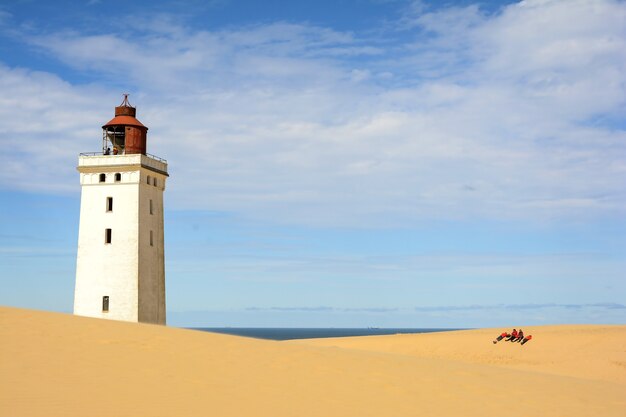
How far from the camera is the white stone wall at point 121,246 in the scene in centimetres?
4428

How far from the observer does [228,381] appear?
52.2ft

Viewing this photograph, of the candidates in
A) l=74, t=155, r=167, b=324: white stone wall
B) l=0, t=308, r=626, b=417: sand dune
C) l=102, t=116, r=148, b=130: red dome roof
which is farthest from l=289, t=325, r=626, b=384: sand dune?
l=102, t=116, r=148, b=130: red dome roof

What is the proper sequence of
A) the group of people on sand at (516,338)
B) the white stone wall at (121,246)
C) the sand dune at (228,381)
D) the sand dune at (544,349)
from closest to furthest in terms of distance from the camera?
1. the sand dune at (228,381)
2. the sand dune at (544,349)
3. the group of people on sand at (516,338)
4. the white stone wall at (121,246)

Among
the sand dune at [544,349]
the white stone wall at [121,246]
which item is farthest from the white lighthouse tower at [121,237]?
the sand dune at [544,349]

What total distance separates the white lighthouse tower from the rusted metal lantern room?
0.08 m

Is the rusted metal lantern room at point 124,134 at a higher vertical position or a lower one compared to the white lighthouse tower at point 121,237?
higher

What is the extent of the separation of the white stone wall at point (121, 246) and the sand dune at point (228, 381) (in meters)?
22.2

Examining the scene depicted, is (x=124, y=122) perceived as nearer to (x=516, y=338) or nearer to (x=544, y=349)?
(x=516, y=338)

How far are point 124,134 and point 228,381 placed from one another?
36213 mm

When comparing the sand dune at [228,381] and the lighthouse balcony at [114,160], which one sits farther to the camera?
the lighthouse balcony at [114,160]

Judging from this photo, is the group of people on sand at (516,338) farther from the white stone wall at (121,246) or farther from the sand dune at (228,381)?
the white stone wall at (121,246)

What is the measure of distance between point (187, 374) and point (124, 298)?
96.8 ft

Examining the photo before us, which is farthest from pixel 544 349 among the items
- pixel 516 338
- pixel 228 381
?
pixel 228 381

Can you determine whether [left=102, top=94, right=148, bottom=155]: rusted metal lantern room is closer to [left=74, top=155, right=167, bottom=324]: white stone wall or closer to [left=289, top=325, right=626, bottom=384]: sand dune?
[left=74, top=155, right=167, bottom=324]: white stone wall
